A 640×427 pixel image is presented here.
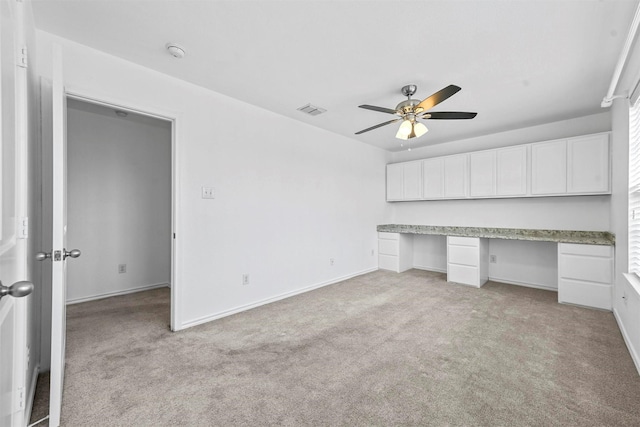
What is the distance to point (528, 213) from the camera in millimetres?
4348

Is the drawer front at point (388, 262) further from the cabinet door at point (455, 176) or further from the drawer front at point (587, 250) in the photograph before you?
the drawer front at point (587, 250)

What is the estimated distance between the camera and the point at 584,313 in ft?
10.5

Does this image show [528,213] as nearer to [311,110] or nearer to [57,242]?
[311,110]

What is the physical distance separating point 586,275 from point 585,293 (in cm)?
22

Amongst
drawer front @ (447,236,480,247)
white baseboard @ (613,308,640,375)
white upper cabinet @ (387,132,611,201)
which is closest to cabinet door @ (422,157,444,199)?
white upper cabinet @ (387,132,611,201)

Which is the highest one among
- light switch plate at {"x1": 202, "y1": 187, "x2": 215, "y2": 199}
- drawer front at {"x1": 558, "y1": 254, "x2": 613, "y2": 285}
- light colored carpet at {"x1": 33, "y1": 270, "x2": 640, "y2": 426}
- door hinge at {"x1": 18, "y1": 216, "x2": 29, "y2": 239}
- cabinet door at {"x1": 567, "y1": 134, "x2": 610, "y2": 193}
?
cabinet door at {"x1": 567, "y1": 134, "x2": 610, "y2": 193}

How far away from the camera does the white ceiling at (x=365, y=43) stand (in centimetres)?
183

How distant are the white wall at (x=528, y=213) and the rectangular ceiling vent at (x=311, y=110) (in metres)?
2.82

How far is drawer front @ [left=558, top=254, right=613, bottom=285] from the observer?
3256mm

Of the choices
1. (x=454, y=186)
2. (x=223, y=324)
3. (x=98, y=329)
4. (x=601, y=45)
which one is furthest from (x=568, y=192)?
(x=98, y=329)

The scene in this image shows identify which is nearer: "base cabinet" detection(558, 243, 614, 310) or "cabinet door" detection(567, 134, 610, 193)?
"base cabinet" detection(558, 243, 614, 310)

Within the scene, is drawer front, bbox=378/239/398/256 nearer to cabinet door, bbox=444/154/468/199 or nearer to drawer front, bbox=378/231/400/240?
drawer front, bbox=378/231/400/240

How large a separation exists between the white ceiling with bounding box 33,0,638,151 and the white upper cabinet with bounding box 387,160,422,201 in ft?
6.78

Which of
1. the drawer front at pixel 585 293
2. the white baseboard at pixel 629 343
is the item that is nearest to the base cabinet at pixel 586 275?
the drawer front at pixel 585 293
